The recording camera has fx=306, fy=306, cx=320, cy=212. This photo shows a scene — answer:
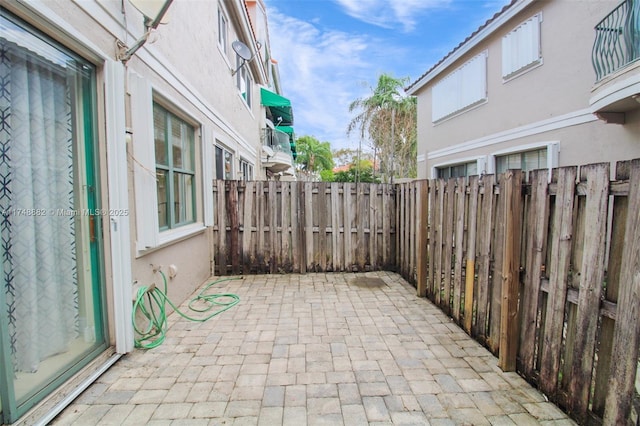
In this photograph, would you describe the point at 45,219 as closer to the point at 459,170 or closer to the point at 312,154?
the point at 459,170

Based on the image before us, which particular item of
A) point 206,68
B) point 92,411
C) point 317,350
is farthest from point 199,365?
point 206,68

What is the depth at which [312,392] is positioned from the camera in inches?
91.9

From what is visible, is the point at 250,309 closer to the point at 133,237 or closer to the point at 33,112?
the point at 133,237

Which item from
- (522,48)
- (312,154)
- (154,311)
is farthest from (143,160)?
(312,154)

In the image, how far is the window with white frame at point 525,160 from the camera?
7.16 m

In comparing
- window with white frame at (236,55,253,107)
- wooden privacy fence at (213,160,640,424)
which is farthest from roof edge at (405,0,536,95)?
window with white frame at (236,55,253,107)

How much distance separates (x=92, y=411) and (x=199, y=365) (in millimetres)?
793

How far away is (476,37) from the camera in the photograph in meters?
8.77

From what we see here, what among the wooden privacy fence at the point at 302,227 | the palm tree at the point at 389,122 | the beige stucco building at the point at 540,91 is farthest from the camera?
the palm tree at the point at 389,122

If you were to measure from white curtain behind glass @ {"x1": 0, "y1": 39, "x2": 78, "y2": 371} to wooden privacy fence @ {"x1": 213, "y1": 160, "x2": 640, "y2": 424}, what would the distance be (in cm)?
357

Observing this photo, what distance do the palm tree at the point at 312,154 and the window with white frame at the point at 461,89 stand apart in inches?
1056

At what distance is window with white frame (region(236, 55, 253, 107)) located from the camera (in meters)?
9.25

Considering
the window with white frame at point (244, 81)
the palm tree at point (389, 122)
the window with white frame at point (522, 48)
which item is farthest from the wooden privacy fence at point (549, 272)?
the palm tree at point (389, 122)

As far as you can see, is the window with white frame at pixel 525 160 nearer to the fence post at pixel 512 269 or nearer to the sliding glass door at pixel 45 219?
the fence post at pixel 512 269
